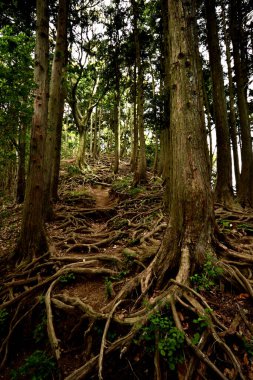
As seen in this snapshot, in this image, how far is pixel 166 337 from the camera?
2613 millimetres

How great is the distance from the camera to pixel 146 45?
46.1ft

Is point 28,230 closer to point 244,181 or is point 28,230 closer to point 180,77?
point 180,77

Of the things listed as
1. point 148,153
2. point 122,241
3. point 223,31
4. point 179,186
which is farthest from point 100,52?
point 179,186

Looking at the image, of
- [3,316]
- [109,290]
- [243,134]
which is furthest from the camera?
[243,134]

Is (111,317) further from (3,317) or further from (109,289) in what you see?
(3,317)

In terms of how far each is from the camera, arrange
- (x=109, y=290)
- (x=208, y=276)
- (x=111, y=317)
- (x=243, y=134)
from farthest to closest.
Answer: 1. (x=243, y=134)
2. (x=109, y=290)
3. (x=208, y=276)
4. (x=111, y=317)

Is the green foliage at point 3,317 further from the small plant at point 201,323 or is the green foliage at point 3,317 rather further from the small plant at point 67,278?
the small plant at point 201,323

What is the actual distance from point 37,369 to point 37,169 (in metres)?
3.72

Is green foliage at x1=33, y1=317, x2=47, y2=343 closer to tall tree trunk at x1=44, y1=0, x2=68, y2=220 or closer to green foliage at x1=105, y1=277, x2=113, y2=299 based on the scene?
green foliage at x1=105, y1=277, x2=113, y2=299

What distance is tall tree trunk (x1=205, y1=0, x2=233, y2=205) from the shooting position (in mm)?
7285

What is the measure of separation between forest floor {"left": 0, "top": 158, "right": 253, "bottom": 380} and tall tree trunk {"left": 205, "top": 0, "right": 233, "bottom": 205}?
0.99 meters

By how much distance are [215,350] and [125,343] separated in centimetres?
94

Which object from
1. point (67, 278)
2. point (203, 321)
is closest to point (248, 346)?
point (203, 321)

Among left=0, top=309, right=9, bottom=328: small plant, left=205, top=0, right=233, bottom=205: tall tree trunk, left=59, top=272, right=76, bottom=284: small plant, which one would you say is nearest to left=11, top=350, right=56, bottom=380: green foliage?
left=0, top=309, right=9, bottom=328: small plant
